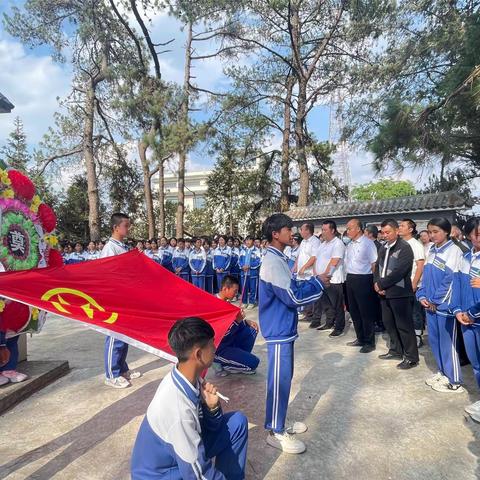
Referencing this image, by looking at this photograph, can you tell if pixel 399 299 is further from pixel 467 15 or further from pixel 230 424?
pixel 467 15

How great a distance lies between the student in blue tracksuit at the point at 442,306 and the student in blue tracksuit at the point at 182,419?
9.10 feet

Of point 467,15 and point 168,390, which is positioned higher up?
point 467,15

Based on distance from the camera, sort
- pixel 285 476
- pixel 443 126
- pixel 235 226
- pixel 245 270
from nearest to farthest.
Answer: pixel 285 476
pixel 443 126
pixel 245 270
pixel 235 226

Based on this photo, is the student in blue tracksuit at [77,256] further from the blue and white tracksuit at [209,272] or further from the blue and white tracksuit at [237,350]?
the blue and white tracksuit at [237,350]

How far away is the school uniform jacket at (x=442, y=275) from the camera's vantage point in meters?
4.04

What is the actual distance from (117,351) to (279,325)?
6.94ft

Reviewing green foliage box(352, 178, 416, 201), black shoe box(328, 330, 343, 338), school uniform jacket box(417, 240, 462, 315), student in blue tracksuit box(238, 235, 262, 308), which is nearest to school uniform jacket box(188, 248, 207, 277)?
student in blue tracksuit box(238, 235, 262, 308)

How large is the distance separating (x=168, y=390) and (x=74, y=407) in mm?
2506

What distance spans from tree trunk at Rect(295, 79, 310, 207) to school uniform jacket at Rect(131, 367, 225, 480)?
485 inches

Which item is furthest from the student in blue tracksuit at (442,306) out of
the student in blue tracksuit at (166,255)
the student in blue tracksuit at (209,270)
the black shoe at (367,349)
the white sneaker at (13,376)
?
the student in blue tracksuit at (166,255)

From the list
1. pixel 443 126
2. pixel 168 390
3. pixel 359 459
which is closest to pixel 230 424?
pixel 168 390

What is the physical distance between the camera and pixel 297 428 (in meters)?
3.38

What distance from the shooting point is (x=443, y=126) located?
9328mm

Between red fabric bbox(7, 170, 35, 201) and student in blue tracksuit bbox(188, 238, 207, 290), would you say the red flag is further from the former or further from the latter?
student in blue tracksuit bbox(188, 238, 207, 290)
